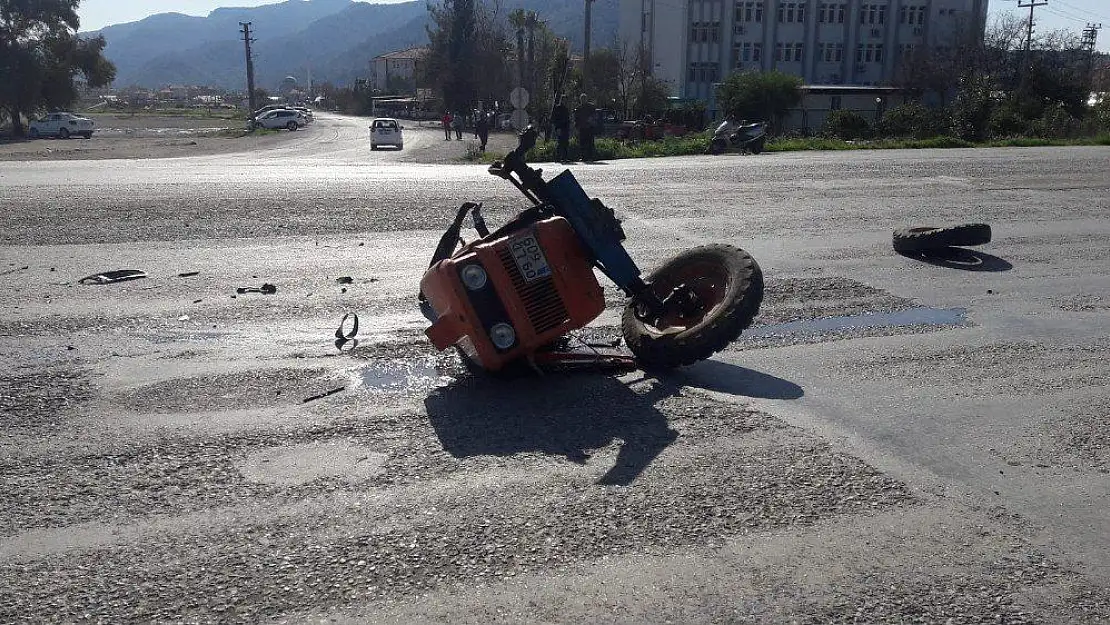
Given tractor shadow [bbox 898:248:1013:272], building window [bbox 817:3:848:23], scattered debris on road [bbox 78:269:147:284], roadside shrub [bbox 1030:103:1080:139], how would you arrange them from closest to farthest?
1. scattered debris on road [bbox 78:269:147:284]
2. tractor shadow [bbox 898:248:1013:272]
3. roadside shrub [bbox 1030:103:1080:139]
4. building window [bbox 817:3:848:23]

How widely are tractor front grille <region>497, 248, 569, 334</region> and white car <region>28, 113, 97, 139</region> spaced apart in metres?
59.2

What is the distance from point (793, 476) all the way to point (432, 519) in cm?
Answer: 194

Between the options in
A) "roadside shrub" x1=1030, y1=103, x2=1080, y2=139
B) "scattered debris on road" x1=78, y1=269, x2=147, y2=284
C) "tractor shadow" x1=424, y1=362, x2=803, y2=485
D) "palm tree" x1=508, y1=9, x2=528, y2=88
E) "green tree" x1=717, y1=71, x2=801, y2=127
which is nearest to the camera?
"tractor shadow" x1=424, y1=362, x2=803, y2=485

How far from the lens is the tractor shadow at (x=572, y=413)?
556 cm

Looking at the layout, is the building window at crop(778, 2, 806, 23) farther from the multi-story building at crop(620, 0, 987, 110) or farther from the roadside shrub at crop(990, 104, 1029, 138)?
the roadside shrub at crop(990, 104, 1029, 138)

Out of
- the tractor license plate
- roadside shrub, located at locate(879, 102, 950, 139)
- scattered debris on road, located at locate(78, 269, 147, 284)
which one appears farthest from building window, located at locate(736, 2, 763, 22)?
the tractor license plate

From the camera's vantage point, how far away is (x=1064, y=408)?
6.36 m

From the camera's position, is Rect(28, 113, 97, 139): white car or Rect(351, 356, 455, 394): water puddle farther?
Rect(28, 113, 97, 139): white car

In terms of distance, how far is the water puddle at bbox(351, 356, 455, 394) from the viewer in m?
6.70

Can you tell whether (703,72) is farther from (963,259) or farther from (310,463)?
(310,463)

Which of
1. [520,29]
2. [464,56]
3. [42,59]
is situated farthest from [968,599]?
[520,29]

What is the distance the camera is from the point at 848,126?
40969mm

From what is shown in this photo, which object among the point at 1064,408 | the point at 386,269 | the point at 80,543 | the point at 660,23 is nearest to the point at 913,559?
the point at 1064,408

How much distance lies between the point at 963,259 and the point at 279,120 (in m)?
68.0
